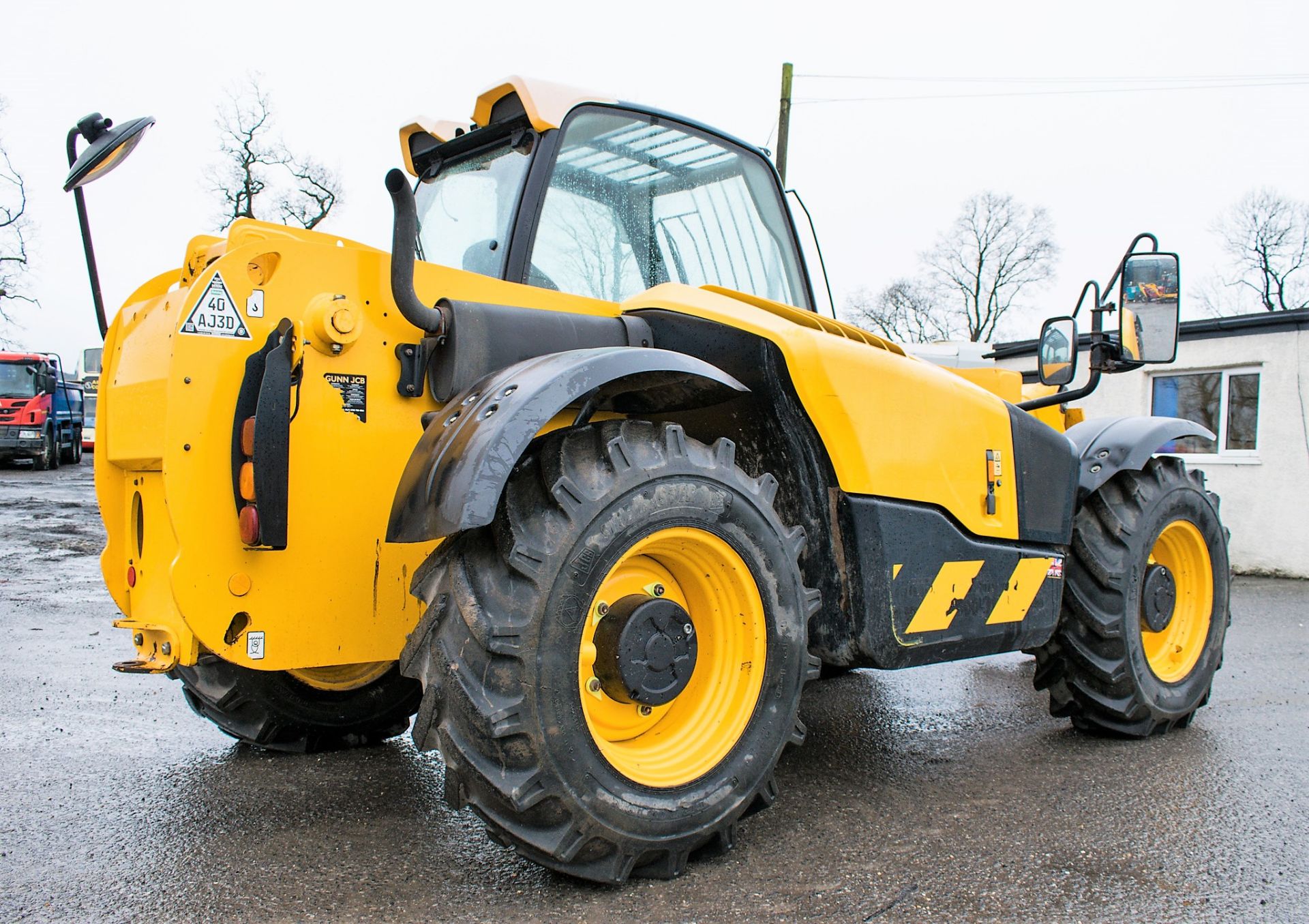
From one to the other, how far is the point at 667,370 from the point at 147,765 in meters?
2.65

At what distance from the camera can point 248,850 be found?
2.96m

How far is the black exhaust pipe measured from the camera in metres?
2.54

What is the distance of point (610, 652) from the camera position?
2.72m

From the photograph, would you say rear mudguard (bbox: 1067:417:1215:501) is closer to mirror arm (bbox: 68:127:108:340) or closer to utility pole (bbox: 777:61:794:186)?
mirror arm (bbox: 68:127:108:340)

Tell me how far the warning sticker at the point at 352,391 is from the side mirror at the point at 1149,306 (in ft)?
9.65

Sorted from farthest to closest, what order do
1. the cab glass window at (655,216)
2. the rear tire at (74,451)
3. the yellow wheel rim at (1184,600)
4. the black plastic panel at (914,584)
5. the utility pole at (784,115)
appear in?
1. the rear tire at (74,451)
2. the utility pole at (784,115)
3. the yellow wheel rim at (1184,600)
4. the cab glass window at (655,216)
5. the black plastic panel at (914,584)

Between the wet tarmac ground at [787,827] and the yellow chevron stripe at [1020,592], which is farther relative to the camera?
the yellow chevron stripe at [1020,592]

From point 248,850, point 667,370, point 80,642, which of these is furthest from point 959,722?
point 80,642

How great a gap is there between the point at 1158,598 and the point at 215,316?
391 centimetres

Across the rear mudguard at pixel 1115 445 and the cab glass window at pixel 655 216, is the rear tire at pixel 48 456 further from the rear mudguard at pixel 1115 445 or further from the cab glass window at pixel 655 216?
the rear mudguard at pixel 1115 445

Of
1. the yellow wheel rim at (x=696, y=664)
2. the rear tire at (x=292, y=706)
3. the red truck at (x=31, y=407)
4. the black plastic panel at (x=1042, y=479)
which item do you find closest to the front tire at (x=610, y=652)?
the yellow wheel rim at (x=696, y=664)

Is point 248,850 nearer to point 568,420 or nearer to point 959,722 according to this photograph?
point 568,420

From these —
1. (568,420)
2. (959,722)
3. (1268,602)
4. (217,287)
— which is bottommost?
(1268,602)

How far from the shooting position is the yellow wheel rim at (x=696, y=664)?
2.82 meters
